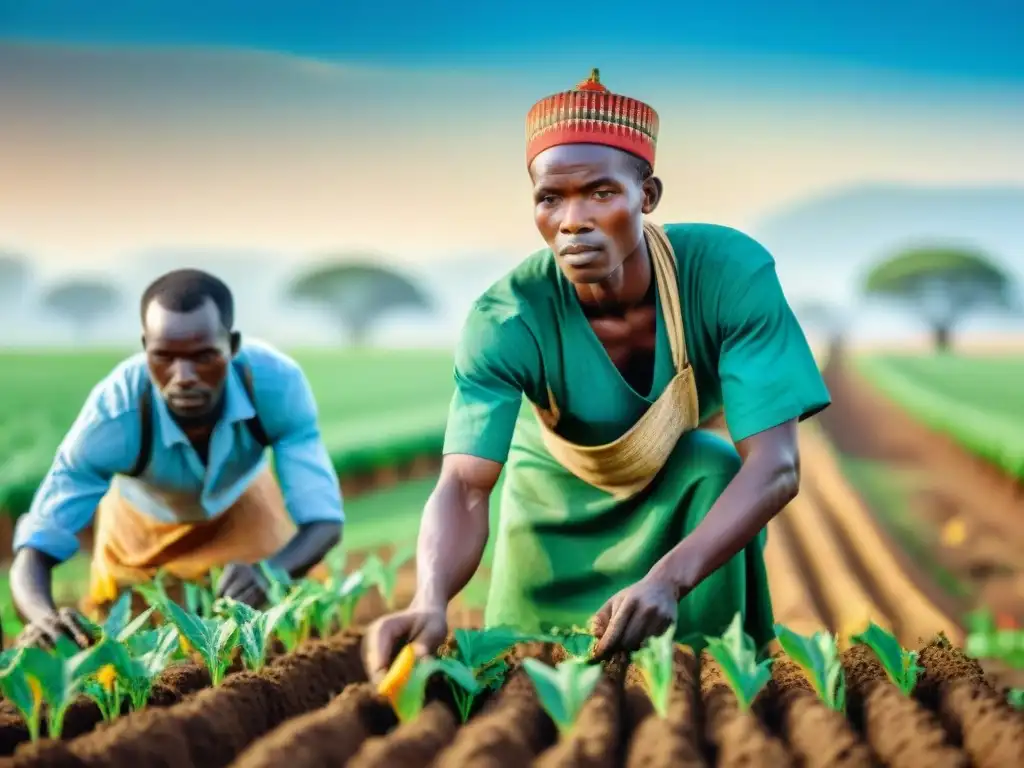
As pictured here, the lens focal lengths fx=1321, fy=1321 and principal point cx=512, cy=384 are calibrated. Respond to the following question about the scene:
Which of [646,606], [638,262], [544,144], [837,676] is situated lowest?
[837,676]

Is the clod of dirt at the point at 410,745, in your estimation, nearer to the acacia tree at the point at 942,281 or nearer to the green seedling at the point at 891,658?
the green seedling at the point at 891,658

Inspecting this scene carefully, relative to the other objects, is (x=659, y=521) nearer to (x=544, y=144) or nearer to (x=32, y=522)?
(x=544, y=144)

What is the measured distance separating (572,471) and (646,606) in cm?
90

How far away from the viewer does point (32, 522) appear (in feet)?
12.6

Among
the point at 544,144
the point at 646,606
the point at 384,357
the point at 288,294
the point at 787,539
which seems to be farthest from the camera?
the point at 288,294

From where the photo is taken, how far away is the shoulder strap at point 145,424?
154 inches

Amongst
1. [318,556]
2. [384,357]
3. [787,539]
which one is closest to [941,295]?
[384,357]

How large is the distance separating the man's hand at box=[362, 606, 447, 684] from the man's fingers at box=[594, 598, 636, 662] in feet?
1.04

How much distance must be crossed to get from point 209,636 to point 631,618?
972 millimetres

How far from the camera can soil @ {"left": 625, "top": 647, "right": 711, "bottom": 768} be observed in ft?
6.49

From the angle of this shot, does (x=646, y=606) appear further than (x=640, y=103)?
No

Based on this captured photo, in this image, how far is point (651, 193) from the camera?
10.2 feet

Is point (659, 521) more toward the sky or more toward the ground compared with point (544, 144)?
more toward the ground

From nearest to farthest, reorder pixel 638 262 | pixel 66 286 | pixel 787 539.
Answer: pixel 638 262, pixel 787 539, pixel 66 286
